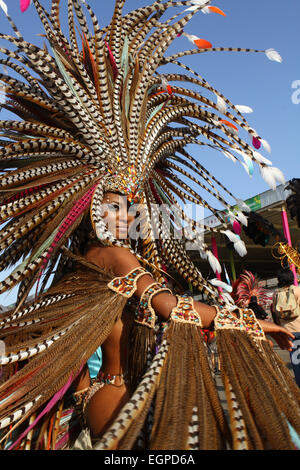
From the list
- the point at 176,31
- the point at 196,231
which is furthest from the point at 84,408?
the point at 176,31

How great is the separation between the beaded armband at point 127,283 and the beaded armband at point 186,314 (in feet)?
0.77

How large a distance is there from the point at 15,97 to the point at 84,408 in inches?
71.9

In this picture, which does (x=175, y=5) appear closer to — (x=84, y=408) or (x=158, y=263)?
(x=158, y=263)

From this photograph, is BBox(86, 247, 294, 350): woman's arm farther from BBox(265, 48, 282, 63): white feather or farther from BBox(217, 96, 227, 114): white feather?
BBox(265, 48, 282, 63): white feather

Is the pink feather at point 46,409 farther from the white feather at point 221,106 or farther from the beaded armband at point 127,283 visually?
the white feather at point 221,106

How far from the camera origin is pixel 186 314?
1604mm

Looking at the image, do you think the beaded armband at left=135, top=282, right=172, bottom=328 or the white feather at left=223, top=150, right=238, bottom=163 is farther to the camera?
the white feather at left=223, top=150, right=238, bottom=163

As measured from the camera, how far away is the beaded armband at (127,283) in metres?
1.74

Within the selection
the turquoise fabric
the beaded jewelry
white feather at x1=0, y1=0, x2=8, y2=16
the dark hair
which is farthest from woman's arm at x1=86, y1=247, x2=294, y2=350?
the dark hair

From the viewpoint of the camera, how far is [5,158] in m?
1.93

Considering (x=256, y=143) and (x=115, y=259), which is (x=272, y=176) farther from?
(x=115, y=259)

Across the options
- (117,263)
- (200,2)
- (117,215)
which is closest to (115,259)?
(117,263)

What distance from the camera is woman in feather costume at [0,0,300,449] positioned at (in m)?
1.29
